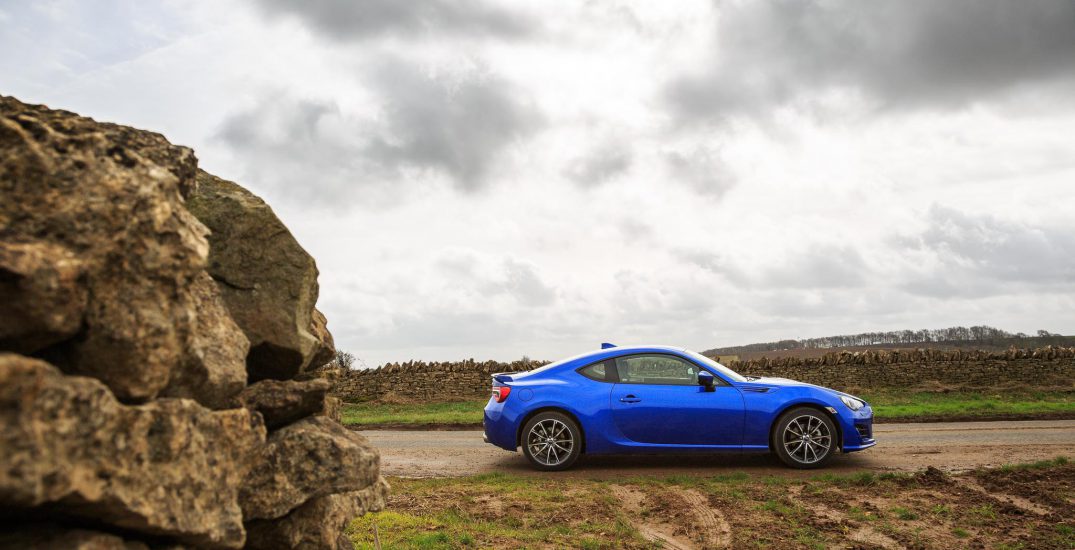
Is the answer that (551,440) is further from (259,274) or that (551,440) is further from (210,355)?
(210,355)

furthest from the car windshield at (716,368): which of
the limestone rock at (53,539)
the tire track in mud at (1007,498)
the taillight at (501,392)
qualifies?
the limestone rock at (53,539)

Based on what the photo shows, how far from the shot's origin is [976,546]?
20.3 feet

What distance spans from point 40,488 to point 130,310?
776 mm

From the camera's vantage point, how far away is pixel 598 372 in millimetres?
9945

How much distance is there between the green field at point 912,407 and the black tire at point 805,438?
7.30 metres

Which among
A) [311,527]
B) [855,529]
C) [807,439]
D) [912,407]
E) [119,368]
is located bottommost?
[855,529]

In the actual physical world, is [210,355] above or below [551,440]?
above

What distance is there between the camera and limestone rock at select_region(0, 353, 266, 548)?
7.70 feet

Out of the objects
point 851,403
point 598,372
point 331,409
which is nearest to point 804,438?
point 851,403

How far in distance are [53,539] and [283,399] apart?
1.55 meters

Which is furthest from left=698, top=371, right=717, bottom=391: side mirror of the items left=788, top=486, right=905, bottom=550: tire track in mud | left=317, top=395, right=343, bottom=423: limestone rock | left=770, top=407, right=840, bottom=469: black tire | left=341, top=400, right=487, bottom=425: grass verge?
left=341, top=400, right=487, bottom=425: grass verge

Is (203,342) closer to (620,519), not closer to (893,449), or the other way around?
(620,519)

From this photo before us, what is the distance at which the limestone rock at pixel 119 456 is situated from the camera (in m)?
2.35

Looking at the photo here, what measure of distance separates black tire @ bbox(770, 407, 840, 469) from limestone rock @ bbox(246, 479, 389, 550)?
632cm
